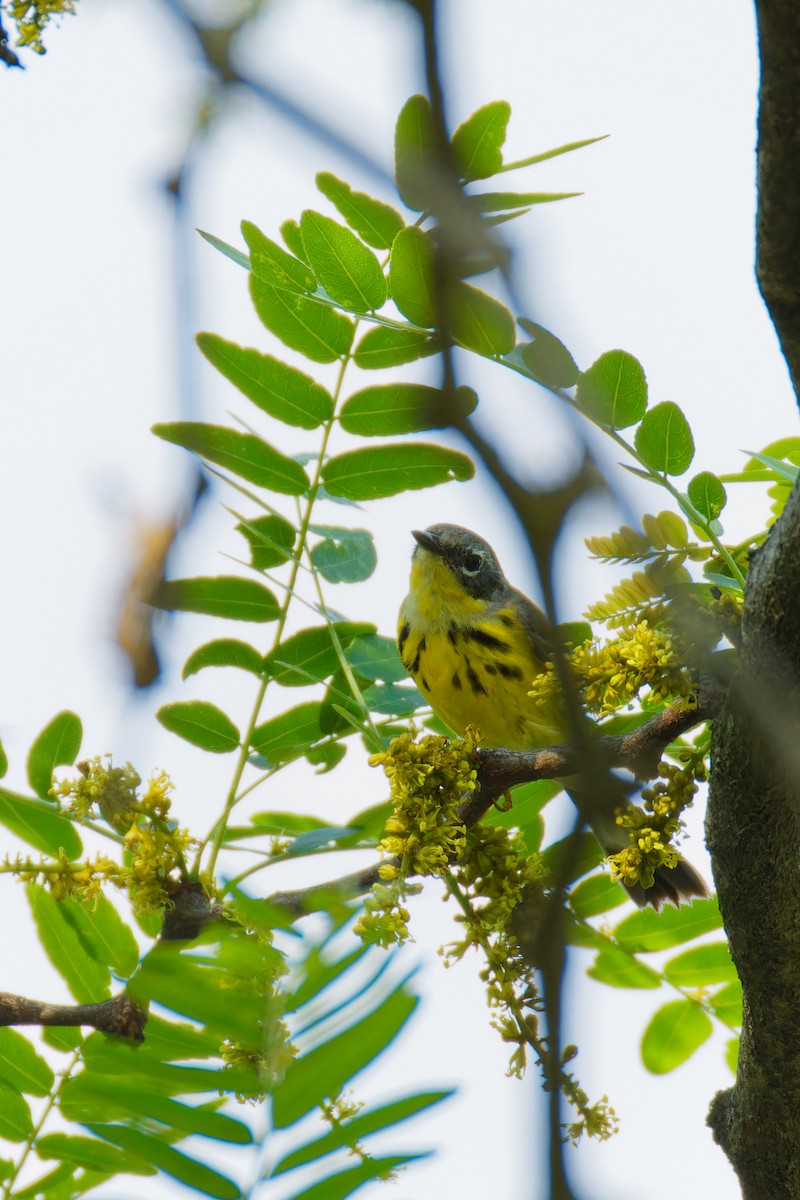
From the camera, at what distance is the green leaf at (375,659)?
302 centimetres

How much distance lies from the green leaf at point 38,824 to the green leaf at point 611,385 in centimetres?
133

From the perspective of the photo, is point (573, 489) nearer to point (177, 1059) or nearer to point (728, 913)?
point (177, 1059)

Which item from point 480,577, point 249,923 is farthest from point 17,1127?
point 480,577

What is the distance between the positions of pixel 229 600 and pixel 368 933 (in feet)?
4.57

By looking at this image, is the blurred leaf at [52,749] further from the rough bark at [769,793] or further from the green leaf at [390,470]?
the rough bark at [769,793]

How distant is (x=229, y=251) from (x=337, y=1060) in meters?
1.78

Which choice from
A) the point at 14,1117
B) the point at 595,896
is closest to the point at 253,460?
the point at 595,896

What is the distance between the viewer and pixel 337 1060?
1.16 meters

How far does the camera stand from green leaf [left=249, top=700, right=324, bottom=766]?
9.82ft

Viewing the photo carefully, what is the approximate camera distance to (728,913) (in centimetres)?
207

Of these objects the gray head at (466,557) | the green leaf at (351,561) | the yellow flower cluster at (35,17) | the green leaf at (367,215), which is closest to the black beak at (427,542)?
the gray head at (466,557)

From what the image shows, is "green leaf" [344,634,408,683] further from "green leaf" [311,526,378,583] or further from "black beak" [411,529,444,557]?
"black beak" [411,529,444,557]

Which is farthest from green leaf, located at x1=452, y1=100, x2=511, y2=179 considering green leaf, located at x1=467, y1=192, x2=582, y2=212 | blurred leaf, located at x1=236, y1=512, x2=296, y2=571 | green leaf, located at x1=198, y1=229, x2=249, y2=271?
blurred leaf, located at x1=236, y1=512, x2=296, y2=571

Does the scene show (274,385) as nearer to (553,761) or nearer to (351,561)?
(351,561)
